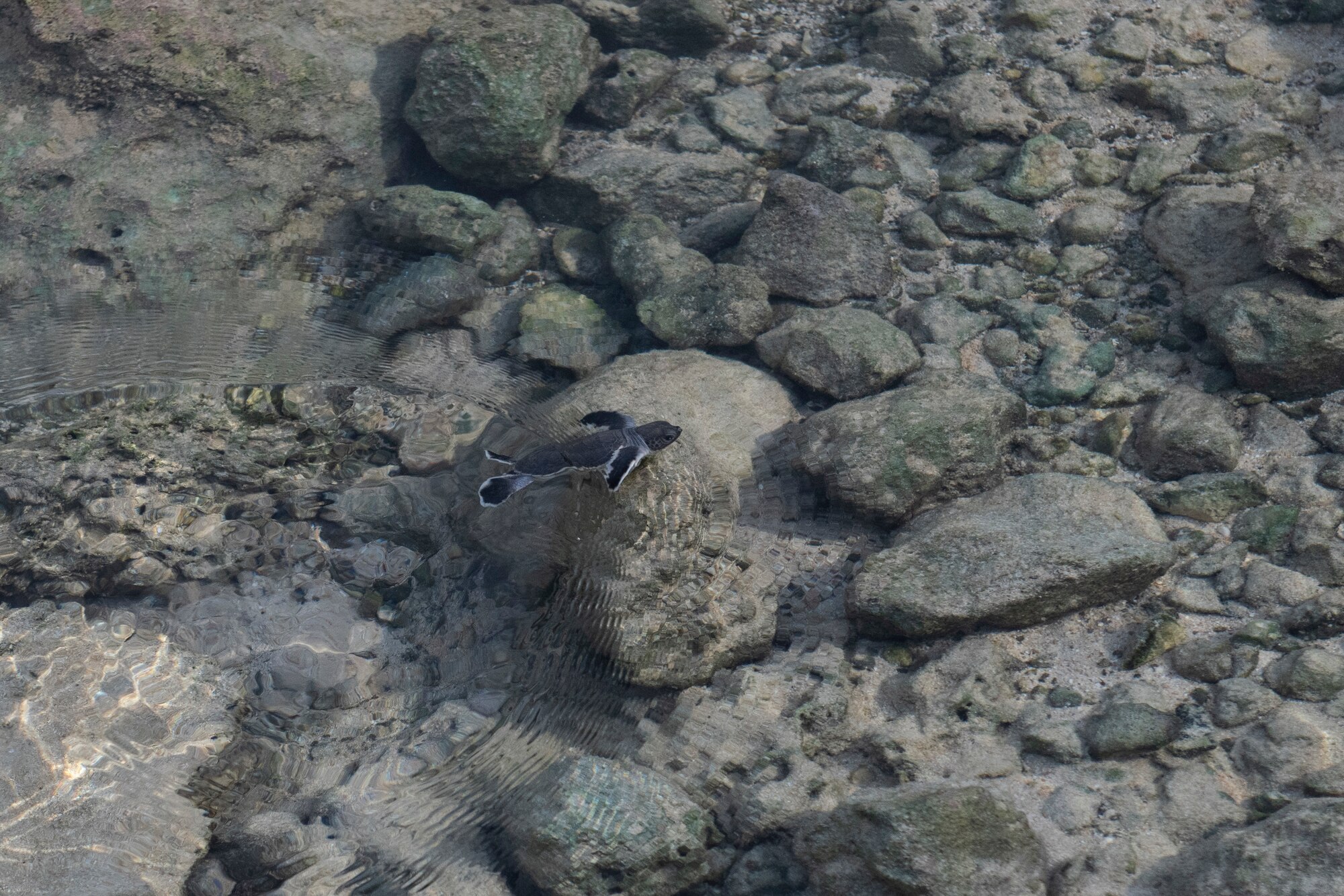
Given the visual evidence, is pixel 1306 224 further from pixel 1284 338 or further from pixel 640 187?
pixel 640 187

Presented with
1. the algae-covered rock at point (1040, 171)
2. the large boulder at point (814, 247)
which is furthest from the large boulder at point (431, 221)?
the algae-covered rock at point (1040, 171)

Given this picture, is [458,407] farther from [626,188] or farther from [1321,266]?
[1321,266]

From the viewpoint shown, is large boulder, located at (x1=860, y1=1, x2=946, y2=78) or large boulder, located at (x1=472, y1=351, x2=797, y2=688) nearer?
large boulder, located at (x1=472, y1=351, x2=797, y2=688)

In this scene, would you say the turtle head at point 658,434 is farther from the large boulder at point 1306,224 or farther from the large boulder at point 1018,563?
the large boulder at point 1306,224

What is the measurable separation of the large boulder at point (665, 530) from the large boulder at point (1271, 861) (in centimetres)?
166

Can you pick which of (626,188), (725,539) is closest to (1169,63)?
(626,188)

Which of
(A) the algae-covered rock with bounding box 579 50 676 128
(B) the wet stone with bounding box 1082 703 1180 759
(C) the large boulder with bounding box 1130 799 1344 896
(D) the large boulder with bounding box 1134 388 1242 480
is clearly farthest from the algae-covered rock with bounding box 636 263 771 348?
(C) the large boulder with bounding box 1130 799 1344 896

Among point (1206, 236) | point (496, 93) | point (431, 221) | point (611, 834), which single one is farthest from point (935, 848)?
point (496, 93)

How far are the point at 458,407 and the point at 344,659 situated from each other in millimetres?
1435

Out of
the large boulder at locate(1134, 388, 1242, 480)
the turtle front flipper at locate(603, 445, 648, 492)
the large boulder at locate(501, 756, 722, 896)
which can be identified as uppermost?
the large boulder at locate(1134, 388, 1242, 480)

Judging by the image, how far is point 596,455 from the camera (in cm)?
394

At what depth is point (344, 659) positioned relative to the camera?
4.23 meters

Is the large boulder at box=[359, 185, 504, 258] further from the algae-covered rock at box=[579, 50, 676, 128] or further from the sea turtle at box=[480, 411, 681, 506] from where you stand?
the sea turtle at box=[480, 411, 681, 506]

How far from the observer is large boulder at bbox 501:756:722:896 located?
3.13m
